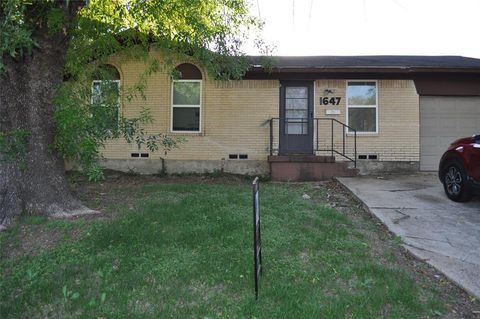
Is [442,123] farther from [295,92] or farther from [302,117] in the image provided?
[295,92]

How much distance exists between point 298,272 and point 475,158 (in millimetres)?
4489

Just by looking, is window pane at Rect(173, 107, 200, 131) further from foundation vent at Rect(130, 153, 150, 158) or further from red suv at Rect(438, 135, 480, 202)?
red suv at Rect(438, 135, 480, 202)

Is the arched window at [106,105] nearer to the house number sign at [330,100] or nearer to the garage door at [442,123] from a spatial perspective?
the house number sign at [330,100]

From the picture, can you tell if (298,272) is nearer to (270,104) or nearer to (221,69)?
(221,69)

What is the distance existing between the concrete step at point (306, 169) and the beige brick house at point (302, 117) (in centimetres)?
42

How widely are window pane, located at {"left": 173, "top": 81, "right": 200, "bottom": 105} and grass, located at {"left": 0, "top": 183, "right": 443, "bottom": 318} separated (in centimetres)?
598

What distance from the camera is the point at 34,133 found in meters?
6.25

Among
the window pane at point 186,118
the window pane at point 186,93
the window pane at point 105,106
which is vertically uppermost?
the window pane at point 186,93

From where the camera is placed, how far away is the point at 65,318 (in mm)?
3609

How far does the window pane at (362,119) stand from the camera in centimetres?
1158

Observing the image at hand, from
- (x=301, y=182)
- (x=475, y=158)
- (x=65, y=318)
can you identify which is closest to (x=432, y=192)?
(x=475, y=158)

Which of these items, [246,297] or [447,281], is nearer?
[246,297]

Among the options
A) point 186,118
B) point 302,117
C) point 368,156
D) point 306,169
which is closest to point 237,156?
point 186,118

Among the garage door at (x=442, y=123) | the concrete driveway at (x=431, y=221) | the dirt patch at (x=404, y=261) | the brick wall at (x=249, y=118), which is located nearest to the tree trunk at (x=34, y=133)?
the dirt patch at (x=404, y=261)
